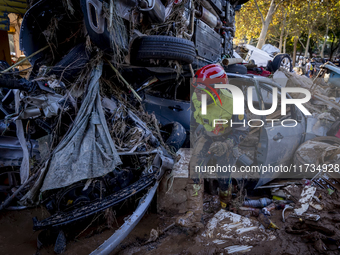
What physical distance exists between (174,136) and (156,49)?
4.65ft

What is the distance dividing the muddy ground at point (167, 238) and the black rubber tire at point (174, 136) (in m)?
1.09

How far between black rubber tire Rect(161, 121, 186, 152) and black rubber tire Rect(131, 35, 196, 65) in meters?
1.20

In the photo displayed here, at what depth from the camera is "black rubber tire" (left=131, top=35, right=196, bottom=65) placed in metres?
3.74

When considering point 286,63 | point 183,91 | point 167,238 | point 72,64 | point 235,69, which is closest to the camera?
point 167,238

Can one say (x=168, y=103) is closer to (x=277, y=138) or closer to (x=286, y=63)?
(x=277, y=138)

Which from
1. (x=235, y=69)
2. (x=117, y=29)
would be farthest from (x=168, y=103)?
(x=235, y=69)

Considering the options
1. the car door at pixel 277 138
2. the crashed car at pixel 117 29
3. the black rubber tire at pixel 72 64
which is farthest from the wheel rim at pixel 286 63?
the black rubber tire at pixel 72 64

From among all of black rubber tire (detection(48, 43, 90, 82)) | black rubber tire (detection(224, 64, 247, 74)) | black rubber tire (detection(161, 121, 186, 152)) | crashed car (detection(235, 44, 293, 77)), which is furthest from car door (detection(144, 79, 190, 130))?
crashed car (detection(235, 44, 293, 77))

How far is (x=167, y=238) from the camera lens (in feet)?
9.82

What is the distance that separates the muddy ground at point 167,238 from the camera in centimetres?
278

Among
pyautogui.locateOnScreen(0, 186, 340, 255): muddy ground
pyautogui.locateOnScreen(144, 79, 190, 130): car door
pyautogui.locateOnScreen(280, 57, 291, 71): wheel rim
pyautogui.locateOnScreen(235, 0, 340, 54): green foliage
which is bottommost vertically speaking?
pyautogui.locateOnScreen(0, 186, 340, 255): muddy ground

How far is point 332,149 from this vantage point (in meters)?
3.95

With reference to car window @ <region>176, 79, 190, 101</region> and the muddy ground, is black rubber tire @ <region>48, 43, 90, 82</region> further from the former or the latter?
car window @ <region>176, 79, 190, 101</region>

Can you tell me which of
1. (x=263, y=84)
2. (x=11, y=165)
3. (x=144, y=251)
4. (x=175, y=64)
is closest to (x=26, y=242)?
(x=11, y=165)
